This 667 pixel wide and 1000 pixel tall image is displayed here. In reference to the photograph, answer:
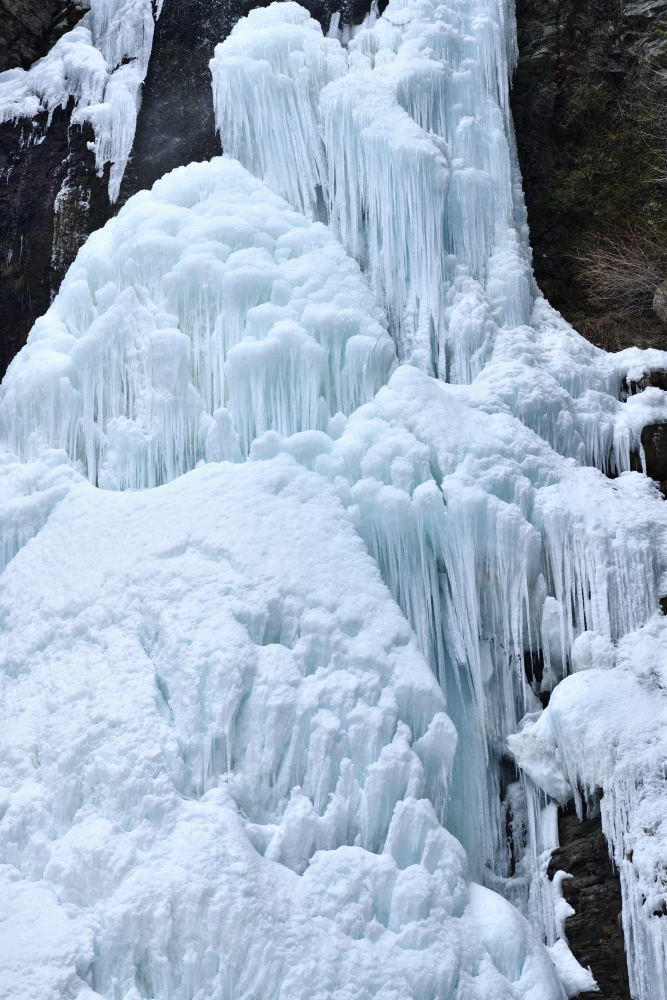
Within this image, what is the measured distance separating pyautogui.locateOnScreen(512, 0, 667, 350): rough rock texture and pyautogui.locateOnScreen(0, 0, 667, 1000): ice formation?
3.88ft

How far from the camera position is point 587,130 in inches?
367

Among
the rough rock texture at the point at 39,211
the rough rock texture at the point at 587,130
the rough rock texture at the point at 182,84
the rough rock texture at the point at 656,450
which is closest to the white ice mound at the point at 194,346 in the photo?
the rough rock texture at the point at 39,211

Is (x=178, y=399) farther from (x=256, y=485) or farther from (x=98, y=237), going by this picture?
(x=98, y=237)

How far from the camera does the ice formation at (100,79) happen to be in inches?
315

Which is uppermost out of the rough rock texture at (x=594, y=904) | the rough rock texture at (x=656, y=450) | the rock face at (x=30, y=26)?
the rock face at (x=30, y=26)

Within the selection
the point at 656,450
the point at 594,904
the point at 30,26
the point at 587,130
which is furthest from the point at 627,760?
the point at 30,26

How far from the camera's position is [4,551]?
6.48 meters

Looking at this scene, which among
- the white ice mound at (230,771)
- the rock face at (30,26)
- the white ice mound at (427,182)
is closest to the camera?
the white ice mound at (230,771)

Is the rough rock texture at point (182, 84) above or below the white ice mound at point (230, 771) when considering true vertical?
above

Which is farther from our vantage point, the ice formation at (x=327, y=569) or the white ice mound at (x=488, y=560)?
the white ice mound at (x=488, y=560)

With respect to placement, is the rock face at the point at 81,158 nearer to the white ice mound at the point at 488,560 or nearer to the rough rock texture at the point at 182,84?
the rough rock texture at the point at 182,84

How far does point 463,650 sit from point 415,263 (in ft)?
9.56

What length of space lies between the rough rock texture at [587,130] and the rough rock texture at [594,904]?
15.9ft

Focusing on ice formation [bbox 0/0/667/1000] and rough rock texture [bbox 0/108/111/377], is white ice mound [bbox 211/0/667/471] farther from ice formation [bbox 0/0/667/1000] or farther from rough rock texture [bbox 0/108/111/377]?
rough rock texture [bbox 0/108/111/377]
